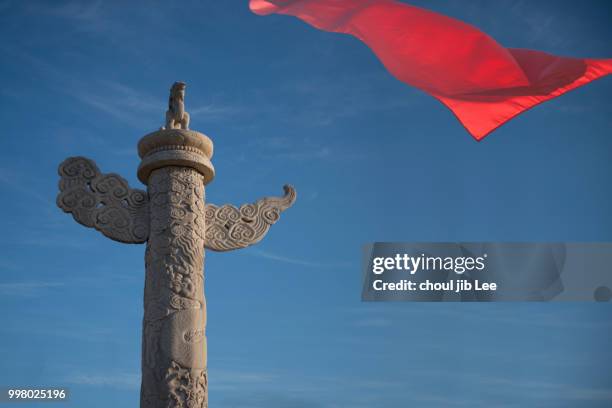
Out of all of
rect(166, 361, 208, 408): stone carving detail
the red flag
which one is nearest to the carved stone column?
rect(166, 361, 208, 408): stone carving detail

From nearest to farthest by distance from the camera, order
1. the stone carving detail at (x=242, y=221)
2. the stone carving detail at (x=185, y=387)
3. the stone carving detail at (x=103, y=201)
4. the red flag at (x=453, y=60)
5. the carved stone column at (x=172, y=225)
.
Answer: the stone carving detail at (x=185, y=387), the carved stone column at (x=172, y=225), the stone carving detail at (x=103, y=201), the stone carving detail at (x=242, y=221), the red flag at (x=453, y=60)

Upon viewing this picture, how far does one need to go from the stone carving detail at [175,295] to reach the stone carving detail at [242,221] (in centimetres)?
15

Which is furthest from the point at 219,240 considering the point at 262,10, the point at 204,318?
the point at 262,10

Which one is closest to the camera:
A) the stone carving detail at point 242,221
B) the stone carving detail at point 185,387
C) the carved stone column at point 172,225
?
the stone carving detail at point 185,387

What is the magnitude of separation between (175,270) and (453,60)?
3548 mm

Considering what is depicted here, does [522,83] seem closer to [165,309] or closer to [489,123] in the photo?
[489,123]

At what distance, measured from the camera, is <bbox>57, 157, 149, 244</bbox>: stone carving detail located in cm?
648

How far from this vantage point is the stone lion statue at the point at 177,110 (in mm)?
6742

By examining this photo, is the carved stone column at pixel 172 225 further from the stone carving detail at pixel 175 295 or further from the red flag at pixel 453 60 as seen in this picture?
the red flag at pixel 453 60

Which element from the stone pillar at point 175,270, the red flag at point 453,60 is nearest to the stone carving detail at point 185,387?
the stone pillar at point 175,270

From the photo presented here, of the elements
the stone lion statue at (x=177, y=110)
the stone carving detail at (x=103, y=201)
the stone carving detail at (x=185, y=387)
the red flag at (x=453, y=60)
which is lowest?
the stone carving detail at (x=185, y=387)

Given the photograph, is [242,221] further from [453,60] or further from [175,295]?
[453,60]

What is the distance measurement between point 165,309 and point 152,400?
69 cm

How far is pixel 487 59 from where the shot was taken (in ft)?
24.9
